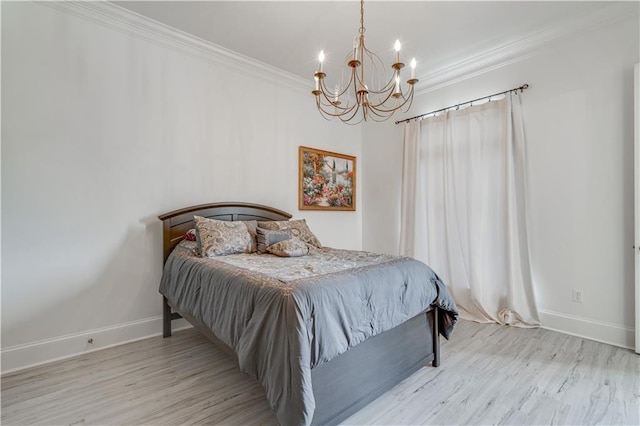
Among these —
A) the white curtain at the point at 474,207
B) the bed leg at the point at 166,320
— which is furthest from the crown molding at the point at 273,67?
the bed leg at the point at 166,320

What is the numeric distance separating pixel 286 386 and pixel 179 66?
308cm

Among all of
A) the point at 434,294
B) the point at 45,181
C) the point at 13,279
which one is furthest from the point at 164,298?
the point at 434,294

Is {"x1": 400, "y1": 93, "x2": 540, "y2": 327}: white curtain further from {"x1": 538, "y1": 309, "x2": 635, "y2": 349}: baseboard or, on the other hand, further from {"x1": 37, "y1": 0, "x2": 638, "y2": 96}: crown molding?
{"x1": 37, "y1": 0, "x2": 638, "y2": 96}: crown molding

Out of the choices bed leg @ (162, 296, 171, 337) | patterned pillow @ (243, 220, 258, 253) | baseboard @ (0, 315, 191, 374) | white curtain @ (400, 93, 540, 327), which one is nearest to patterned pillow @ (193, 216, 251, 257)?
patterned pillow @ (243, 220, 258, 253)

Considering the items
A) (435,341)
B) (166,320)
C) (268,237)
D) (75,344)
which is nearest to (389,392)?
(435,341)

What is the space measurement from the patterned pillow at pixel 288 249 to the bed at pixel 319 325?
19 cm

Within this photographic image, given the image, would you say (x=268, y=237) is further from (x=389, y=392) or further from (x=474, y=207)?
(x=474, y=207)

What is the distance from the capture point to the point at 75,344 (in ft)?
7.83

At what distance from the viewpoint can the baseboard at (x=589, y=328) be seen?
8.06ft

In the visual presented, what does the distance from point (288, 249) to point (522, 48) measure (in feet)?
10.4

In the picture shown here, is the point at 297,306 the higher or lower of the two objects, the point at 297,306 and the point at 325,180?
the lower

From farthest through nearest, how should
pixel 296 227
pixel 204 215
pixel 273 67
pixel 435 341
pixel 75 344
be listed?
pixel 273 67, pixel 296 227, pixel 204 215, pixel 75 344, pixel 435 341

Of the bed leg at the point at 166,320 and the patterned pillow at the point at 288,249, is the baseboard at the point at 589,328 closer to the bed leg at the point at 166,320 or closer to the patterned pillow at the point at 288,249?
the patterned pillow at the point at 288,249

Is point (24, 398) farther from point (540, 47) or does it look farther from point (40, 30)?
point (540, 47)
